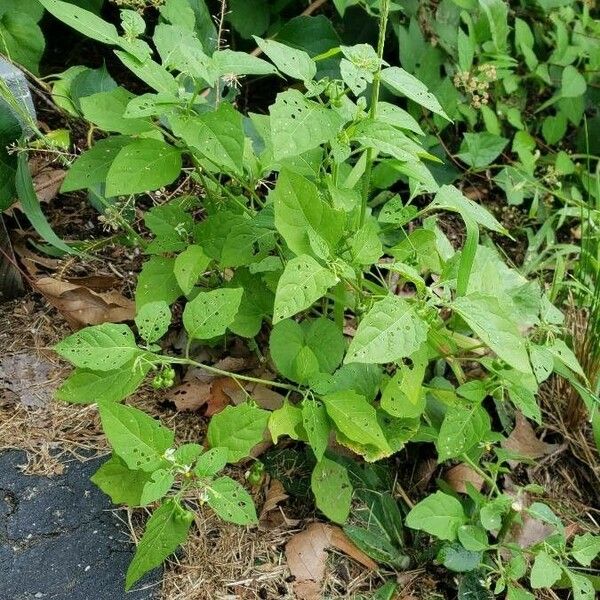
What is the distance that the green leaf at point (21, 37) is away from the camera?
1989 mm

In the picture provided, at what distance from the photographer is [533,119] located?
117 inches

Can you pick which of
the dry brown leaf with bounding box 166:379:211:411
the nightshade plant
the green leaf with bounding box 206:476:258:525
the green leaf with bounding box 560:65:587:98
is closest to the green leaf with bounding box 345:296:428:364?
the nightshade plant

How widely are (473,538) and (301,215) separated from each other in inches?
33.3

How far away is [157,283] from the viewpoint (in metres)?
1.72

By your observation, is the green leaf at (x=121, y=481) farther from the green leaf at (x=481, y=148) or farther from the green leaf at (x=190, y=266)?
the green leaf at (x=481, y=148)

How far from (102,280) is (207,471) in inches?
31.7

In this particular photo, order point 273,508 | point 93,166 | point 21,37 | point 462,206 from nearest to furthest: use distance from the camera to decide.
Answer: point 462,206, point 93,166, point 273,508, point 21,37

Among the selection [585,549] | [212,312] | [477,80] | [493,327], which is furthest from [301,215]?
[477,80]

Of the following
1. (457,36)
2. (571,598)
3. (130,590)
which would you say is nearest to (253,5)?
(457,36)

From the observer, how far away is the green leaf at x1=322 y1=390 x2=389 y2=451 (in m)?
1.55

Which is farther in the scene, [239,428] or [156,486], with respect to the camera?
[239,428]

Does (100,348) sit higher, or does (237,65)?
(237,65)

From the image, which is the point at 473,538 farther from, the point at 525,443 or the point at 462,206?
the point at 462,206

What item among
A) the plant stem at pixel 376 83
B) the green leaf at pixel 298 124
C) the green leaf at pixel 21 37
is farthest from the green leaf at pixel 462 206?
the green leaf at pixel 21 37
